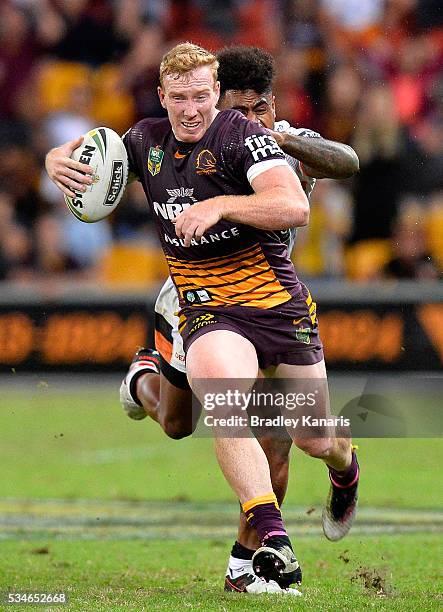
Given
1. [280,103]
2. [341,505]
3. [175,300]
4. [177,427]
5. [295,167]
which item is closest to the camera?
[295,167]

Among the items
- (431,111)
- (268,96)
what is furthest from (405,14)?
(268,96)

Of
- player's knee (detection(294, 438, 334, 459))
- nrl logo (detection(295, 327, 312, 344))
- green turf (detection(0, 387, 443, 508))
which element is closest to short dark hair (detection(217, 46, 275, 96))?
nrl logo (detection(295, 327, 312, 344))

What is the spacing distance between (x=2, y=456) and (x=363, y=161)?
16.8 feet

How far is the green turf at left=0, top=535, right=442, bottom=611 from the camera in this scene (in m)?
5.92

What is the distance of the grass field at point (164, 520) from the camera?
21.0 ft

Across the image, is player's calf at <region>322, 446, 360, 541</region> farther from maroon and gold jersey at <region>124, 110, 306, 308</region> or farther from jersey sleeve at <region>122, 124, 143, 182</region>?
jersey sleeve at <region>122, 124, 143, 182</region>

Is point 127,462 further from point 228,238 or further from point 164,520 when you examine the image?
point 228,238

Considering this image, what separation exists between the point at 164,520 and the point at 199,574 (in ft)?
7.08

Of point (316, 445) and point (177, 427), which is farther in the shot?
point (177, 427)

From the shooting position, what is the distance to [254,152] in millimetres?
6293

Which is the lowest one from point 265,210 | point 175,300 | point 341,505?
point 341,505

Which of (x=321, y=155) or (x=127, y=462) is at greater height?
(x=321, y=155)

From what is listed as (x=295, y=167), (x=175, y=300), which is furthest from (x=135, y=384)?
(x=295, y=167)

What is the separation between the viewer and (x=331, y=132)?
1355 centimetres
